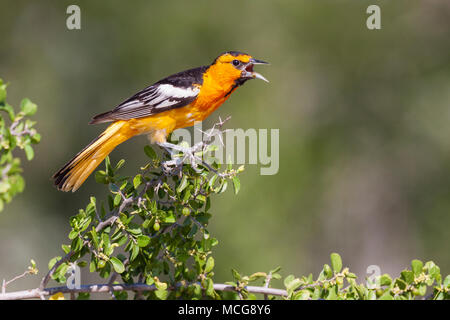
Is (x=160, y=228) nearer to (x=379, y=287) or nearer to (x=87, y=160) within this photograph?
(x=87, y=160)

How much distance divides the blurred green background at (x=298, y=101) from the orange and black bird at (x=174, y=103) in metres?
3.07

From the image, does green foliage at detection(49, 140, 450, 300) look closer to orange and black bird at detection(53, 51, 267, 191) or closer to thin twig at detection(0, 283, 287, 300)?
thin twig at detection(0, 283, 287, 300)

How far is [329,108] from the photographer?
27.8 ft

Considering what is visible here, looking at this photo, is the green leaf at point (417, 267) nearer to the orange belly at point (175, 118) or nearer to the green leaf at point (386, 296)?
the green leaf at point (386, 296)

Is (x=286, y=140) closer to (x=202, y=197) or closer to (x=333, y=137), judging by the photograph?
(x=333, y=137)

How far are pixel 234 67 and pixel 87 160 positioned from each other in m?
1.47

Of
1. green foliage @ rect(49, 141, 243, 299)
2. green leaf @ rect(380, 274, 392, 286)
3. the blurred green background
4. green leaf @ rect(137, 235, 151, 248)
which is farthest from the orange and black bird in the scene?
the blurred green background

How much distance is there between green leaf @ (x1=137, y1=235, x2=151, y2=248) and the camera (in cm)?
289

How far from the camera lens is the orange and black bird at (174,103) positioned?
168 inches

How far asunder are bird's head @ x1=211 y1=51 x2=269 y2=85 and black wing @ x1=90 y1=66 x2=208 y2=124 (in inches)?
7.5

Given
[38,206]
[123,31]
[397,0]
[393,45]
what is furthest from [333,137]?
[38,206]

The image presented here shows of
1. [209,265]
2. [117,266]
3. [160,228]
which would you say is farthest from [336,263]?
[117,266]

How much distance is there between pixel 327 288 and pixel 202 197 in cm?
85
